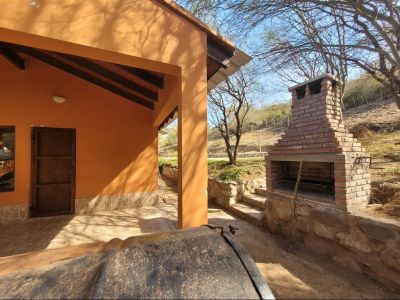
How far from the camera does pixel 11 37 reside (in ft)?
7.96

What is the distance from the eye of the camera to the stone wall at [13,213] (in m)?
5.13

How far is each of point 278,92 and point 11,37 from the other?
39.2ft

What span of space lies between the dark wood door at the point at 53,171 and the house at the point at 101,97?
2 cm

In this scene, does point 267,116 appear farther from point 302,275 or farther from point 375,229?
point 302,275

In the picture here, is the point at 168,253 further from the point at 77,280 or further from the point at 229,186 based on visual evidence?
the point at 229,186

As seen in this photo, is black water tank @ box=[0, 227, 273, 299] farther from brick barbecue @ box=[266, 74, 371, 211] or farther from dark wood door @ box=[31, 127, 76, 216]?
dark wood door @ box=[31, 127, 76, 216]

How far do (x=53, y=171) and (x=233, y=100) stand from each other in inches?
323

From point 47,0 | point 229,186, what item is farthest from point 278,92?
point 47,0

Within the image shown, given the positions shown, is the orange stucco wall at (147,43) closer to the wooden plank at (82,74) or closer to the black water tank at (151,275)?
the black water tank at (151,275)

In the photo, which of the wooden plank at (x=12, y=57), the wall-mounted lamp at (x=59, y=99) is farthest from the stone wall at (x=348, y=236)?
the wooden plank at (x=12, y=57)

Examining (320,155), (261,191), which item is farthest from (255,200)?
(320,155)

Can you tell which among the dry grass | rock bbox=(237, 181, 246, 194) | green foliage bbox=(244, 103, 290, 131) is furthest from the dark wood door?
green foliage bbox=(244, 103, 290, 131)

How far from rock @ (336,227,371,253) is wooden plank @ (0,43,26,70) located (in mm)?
7092

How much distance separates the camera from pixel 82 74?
5848mm
